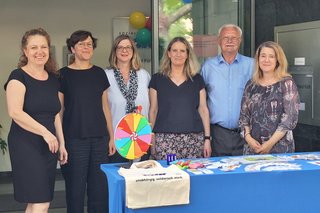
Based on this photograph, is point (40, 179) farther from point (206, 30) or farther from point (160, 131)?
point (206, 30)

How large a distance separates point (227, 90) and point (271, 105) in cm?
53

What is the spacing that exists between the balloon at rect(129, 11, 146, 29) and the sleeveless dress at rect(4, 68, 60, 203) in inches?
133

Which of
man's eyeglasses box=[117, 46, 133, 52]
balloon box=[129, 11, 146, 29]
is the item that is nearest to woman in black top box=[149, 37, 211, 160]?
man's eyeglasses box=[117, 46, 133, 52]

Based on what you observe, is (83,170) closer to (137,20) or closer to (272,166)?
(272,166)

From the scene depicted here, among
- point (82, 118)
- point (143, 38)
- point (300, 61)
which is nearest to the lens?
point (82, 118)

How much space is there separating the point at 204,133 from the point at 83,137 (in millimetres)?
924

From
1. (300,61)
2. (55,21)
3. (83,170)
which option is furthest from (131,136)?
(55,21)

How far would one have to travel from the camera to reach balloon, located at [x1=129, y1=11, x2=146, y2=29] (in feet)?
20.9

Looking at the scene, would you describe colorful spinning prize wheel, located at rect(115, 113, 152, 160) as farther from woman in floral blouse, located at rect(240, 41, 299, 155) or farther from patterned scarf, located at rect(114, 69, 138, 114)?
woman in floral blouse, located at rect(240, 41, 299, 155)

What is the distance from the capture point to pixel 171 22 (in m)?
5.16

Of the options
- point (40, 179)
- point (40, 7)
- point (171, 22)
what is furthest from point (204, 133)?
point (40, 7)

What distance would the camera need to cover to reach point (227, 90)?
3781mm

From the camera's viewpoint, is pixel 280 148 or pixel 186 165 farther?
pixel 280 148

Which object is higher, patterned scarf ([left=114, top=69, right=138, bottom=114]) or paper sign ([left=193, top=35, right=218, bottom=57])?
paper sign ([left=193, top=35, right=218, bottom=57])
